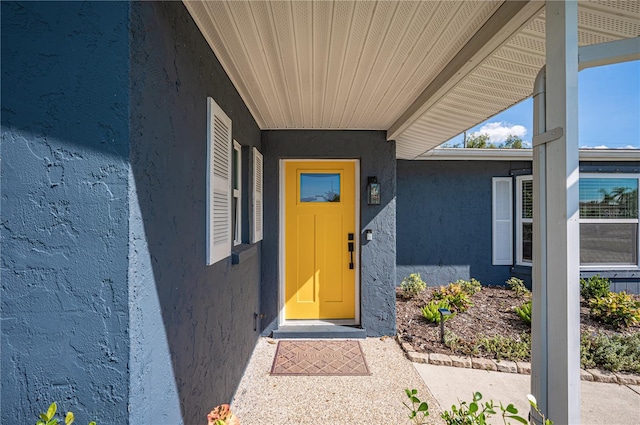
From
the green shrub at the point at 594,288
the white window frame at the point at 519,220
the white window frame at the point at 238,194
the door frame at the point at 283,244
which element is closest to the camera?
the white window frame at the point at 238,194

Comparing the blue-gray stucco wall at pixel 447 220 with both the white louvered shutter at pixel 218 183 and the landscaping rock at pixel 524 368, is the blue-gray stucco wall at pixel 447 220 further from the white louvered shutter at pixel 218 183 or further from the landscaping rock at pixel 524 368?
the white louvered shutter at pixel 218 183

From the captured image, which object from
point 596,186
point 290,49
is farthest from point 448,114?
point 596,186

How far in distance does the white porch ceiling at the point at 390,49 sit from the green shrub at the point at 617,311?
3232 mm

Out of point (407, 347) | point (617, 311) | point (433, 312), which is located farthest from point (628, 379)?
point (407, 347)

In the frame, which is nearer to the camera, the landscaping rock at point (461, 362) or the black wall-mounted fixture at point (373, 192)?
the landscaping rock at point (461, 362)

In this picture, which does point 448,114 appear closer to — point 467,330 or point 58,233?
point 467,330

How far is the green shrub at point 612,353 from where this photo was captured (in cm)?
298

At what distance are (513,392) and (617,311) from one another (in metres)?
2.43

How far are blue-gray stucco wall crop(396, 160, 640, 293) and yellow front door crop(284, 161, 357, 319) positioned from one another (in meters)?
1.99

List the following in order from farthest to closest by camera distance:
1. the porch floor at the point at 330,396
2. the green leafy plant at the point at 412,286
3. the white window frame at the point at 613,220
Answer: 1. the white window frame at the point at 613,220
2. the green leafy plant at the point at 412,286
3. the porch floor at the point at 330,396

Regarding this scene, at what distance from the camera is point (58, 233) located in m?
1.14

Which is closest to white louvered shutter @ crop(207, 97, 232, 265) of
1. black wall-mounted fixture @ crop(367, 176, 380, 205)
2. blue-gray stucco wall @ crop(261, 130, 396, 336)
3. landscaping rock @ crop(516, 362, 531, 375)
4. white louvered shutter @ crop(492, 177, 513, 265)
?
blue-gray stucco wall @ crop(261, 130, 396, 336)

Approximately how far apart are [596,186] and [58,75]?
7.69 meters

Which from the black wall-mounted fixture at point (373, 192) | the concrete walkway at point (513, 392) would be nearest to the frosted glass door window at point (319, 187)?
the black wall-mounted fixture at point (373, 192)
